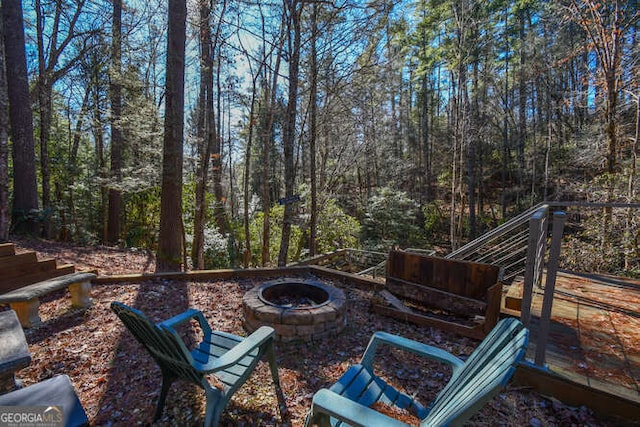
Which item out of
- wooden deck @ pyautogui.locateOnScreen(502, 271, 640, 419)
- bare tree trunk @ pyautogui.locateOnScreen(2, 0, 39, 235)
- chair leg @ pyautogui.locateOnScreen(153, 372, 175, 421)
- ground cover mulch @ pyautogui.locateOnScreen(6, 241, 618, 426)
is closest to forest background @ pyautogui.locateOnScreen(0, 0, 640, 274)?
bare tree trunk @ pyautogui.locateOnScreen(2, 0, 39, 235)

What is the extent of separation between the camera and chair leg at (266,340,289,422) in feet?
6.56

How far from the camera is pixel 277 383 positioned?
87.9 inches

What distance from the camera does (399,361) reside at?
2.61m

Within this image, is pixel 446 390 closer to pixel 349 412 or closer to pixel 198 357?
pixel 349 412

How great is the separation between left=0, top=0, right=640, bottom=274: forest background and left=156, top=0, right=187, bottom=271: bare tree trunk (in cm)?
3

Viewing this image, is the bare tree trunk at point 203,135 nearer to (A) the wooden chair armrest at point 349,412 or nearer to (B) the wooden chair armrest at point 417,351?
(B) the wooden chair armrest at point 417,351

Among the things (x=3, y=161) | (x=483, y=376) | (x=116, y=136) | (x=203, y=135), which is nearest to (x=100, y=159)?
(x=116, y=136)

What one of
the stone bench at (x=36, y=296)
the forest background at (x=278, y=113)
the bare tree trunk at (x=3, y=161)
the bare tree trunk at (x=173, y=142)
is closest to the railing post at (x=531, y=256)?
the forest background at (x=278, y=113)

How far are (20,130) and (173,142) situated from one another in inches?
164

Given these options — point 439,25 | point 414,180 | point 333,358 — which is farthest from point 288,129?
point 414,180

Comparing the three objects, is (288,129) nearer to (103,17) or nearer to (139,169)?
(139,169)

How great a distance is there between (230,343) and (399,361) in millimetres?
1466

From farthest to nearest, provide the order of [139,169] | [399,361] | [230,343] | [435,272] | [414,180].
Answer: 1. [414,180]
2. [139,169]
3. [435,272]
4. [399,361]
5. [230,343]

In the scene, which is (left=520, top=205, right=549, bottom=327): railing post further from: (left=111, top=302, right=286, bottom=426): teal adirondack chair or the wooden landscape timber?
(left=111, top=302, right=286, bottom=426): teal adirondack chair
